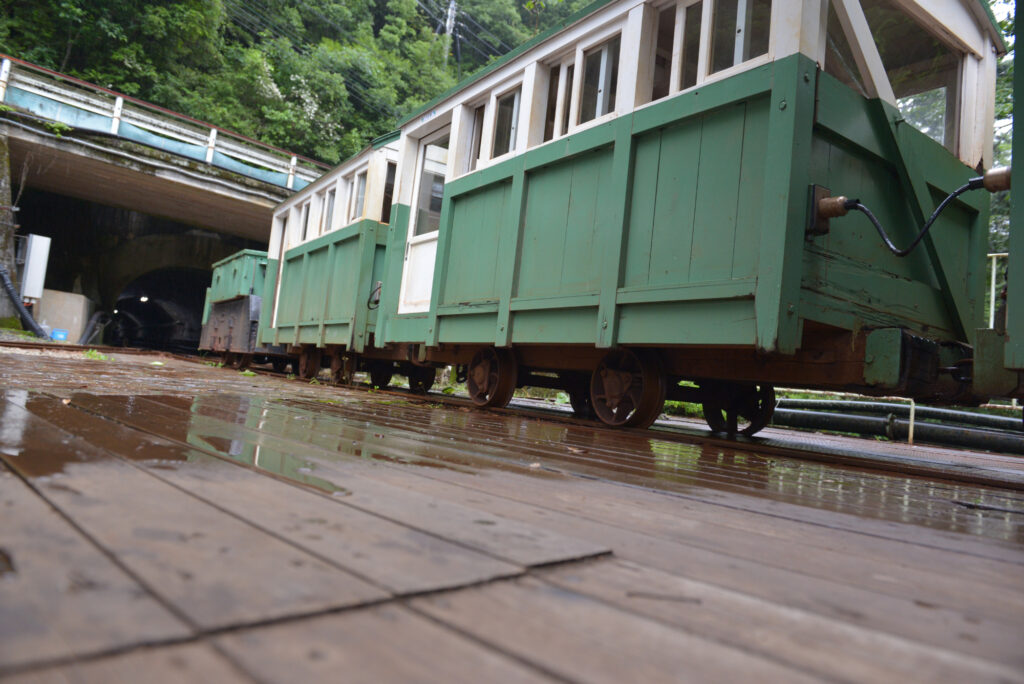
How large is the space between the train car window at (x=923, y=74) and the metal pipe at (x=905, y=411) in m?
3.04

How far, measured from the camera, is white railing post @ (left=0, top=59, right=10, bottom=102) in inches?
565

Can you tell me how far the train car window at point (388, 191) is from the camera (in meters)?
7.95

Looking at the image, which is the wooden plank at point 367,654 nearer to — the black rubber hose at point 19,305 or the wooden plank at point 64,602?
the wooden plank at point 64,602

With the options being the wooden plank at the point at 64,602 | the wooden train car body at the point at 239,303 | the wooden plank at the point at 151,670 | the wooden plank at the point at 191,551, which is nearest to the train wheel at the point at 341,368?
the wooden train car body at the point at 239,303

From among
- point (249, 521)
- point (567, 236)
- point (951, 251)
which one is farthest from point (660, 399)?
point (249, 521)

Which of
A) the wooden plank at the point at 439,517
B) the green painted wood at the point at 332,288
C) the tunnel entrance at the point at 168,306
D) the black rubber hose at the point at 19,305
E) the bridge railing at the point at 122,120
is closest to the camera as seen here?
the wooden plank at the point at 439,517

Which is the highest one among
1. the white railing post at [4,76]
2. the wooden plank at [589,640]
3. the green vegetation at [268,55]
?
the green vegetation at [268,55]

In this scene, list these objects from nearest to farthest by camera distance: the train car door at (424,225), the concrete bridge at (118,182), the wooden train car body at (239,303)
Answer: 1. the train car door at (424,225)
2. the wooden train car body at (239,303)
3. the concrete bridge at (118,182)

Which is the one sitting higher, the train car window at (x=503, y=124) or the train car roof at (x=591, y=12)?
the train car roof at (x=591, y=12)

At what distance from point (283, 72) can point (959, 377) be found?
30.3 meters

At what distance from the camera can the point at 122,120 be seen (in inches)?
614

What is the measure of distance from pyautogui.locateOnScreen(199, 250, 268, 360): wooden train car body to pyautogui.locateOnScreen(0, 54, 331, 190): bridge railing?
4.50 meters

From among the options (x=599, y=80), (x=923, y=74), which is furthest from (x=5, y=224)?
(x=923, y=74)

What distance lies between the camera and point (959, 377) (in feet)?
11.4
